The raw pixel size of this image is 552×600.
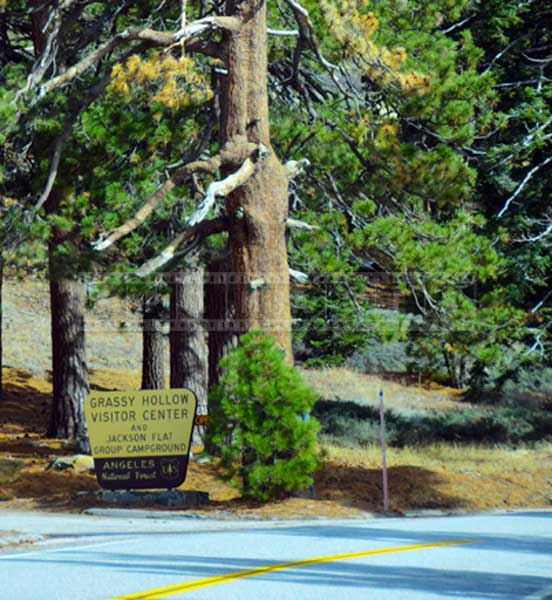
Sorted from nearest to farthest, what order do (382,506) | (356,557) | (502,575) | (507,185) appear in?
(502,575) → (356,557) → (382,506) → (507,185)

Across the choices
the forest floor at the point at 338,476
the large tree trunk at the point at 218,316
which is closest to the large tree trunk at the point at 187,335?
the large tree trunk at the point at 218,316

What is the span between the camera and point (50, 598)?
895cm

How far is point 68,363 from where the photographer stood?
→ 84.7ft

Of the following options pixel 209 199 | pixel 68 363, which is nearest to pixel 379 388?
pixel 68 363

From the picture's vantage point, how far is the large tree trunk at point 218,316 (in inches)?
974

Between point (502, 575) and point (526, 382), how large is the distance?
3066cm

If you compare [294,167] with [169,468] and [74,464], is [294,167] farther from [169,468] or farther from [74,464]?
[74,464]

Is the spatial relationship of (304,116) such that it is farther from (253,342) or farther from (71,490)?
(71,490)

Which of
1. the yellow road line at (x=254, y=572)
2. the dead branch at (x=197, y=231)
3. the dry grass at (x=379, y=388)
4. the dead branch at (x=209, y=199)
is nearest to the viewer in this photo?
the yellow road line at (x=254, y=572)

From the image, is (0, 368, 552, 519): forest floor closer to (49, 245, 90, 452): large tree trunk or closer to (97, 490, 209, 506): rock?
(97, 490, 209, 506): rock

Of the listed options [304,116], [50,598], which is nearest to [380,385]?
[304,116]

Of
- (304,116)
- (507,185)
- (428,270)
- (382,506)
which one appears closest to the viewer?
(382,506)

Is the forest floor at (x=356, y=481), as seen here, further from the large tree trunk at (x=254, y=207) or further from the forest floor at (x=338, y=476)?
the large tree trunk at (x=254, y=207)

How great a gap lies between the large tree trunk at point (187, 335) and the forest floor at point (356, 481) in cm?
193
